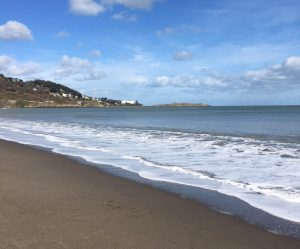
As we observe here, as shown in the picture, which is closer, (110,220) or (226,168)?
(110,220)

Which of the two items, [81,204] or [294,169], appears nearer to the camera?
[81,204]

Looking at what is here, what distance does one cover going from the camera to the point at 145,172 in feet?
41.1

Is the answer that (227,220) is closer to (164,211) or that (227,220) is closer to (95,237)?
(164,211)

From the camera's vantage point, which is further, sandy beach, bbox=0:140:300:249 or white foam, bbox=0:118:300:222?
white foam, bbox=0:118:300:222

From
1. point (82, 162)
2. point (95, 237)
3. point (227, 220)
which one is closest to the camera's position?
point (95, 237)

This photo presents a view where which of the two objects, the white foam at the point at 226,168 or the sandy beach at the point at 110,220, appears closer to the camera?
the sandy beach at the point at 110,220

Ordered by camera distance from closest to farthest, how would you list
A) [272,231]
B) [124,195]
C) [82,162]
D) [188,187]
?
[272,231] → [124,195] → [188,187] → [82,162]

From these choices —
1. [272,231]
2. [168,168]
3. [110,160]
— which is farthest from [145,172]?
[272,231]

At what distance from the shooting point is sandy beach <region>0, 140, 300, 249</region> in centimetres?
607

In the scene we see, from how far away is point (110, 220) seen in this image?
7.19 meters

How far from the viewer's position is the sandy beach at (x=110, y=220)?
6.07m

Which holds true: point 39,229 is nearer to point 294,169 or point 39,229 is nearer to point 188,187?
point 188,187

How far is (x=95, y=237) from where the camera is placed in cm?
621

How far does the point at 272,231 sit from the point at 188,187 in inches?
147
